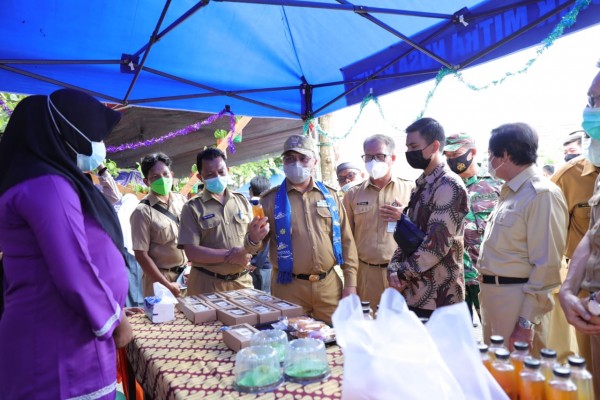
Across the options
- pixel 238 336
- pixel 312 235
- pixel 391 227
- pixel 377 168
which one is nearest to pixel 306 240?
pixel 312 235

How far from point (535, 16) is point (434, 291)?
1.92 metres

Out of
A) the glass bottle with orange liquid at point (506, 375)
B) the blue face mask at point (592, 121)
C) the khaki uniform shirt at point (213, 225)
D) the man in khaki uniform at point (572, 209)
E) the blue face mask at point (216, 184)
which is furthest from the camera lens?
the blue face mask at point (216, 184)

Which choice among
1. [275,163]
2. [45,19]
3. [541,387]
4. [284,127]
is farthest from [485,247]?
[275,163]

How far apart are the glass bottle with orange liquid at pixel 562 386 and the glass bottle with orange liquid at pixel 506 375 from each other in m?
0.12

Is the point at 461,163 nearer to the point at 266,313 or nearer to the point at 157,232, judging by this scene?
the point at 266,313

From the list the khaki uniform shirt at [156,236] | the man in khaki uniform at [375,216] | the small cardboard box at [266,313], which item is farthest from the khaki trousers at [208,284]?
the small cardboard box at [266,313]

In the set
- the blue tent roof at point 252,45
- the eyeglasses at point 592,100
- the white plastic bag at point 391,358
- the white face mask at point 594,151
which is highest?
the blue tent roof at point 252,45

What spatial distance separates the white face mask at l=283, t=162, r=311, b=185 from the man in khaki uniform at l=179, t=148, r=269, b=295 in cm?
64

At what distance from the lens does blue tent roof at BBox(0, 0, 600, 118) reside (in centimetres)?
286

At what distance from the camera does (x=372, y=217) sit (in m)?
3.50

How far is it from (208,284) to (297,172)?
1.29 m

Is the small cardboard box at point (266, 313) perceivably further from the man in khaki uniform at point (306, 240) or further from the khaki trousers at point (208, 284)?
the khaki trousers at point (208, 284)

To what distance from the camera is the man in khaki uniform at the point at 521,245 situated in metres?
2.20

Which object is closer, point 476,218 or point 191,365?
point 191,365
